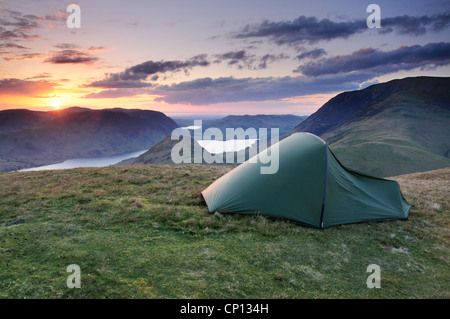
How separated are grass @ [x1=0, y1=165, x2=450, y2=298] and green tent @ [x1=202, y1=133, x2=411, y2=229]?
44 centimetres

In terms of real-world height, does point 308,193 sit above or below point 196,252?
above

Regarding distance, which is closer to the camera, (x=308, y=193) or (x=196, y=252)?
(x=196, y=252)

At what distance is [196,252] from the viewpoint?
22.5 feet

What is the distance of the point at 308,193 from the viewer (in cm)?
899

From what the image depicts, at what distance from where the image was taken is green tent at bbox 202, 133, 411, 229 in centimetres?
895

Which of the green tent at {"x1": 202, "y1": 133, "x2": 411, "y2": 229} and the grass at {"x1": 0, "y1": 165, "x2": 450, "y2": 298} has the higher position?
the green tent at {"x1": 202, "y1": 133, "x2": 411, "y2": 229}

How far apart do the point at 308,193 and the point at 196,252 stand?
15.2 ft

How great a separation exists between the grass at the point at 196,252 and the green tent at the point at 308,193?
0.44 metres

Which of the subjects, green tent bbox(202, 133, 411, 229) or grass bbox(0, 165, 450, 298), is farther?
green tent bbox(202, 133, 411, 229)

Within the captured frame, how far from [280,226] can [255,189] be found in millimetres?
1725

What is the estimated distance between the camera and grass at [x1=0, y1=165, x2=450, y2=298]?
542 centimetres

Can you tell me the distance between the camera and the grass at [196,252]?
17.8 feet

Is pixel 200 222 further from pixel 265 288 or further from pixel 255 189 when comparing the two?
pixel 265 288

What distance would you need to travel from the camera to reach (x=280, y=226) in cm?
848
